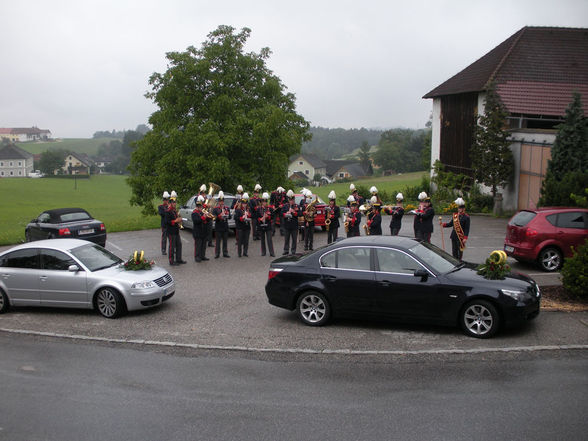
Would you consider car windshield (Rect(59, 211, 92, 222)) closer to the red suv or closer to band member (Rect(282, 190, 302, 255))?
band member (Rect(282, 190, 302, 255))

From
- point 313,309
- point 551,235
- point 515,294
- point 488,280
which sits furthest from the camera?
point 551,235

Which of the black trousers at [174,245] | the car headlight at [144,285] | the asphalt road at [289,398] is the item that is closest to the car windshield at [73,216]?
Answer: the black trousers at [174,245]

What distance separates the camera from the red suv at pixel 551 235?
45.3ft

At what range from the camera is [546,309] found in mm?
10430

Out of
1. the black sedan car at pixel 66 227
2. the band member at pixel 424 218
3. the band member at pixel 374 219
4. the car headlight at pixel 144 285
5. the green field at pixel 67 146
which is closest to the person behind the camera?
the car headlight at pixel 144 285

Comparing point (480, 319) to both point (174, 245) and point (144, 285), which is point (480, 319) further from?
point (174, 245)

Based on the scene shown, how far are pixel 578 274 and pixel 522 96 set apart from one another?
1976cm

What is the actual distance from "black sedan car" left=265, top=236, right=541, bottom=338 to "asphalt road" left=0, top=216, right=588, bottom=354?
328 millimetres

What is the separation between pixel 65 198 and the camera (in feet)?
249

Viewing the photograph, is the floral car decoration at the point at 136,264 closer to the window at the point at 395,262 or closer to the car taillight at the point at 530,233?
the window at the point at 395,262

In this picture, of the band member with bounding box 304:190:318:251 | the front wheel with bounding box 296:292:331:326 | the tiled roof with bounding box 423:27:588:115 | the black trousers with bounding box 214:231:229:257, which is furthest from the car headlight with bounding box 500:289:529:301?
the tiled roof with bounding box 423:27:588:115

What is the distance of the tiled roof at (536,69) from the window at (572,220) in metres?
14.7

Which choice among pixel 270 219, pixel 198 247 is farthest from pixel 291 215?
pixel 198 247

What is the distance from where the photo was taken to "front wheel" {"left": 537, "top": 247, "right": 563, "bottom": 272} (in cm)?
1392
